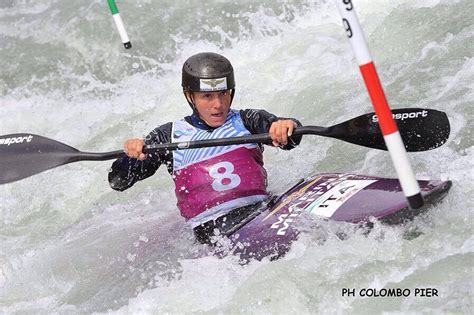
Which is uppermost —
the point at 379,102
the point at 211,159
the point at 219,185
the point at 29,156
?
the point at 29,156

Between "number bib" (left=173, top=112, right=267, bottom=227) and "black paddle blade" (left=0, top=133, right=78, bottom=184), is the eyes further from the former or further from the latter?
"black paddle blade" (left=0, top=133, right=78, bottom=184)

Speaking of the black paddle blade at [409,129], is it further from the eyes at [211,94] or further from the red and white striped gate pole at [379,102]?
the red and white striped gate pole at [379,102]

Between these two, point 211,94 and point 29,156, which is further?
point 29,156

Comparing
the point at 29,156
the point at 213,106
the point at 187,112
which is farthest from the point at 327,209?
the point at 187,112

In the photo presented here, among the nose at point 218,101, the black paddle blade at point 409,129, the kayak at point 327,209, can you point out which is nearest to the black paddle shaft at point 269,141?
the black paddle blade at point 409,129

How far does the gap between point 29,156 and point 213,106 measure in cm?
103

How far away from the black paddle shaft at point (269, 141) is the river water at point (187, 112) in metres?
0.28

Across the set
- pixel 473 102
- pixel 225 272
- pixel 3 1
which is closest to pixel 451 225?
pixel 225 272

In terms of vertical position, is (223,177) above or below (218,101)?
below

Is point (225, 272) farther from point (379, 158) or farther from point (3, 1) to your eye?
point (3, 1)

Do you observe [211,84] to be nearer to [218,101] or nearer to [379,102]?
[218,101]

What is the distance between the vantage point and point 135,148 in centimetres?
395

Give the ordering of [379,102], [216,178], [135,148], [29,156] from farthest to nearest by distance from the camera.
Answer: [29,156]
[216,178]
[135,148]
[379,102]

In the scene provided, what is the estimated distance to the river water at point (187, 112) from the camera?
337 centimetres
